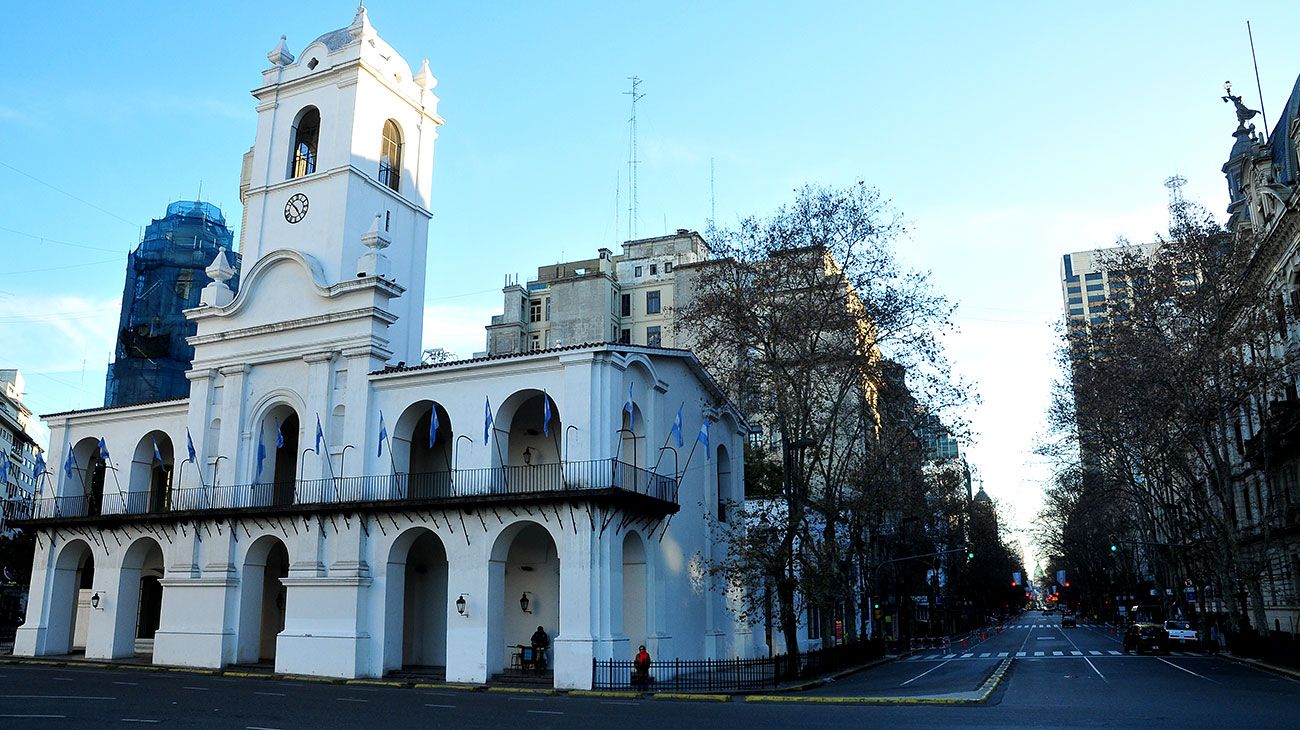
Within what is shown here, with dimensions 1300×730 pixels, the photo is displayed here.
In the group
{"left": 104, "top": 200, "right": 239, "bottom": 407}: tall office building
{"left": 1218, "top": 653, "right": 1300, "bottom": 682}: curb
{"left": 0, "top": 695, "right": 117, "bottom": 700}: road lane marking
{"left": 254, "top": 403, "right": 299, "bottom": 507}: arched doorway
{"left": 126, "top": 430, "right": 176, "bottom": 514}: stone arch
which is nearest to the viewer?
{"left": 0, "top": 695, "right": 117, "bottom": 700}: road lane marking

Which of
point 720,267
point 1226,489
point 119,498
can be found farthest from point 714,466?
point 119,498

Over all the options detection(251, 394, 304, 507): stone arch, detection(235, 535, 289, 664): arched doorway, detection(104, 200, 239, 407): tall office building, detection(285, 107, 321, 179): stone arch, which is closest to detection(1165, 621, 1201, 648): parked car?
detection(235, 535, 289, 664): arched doorway

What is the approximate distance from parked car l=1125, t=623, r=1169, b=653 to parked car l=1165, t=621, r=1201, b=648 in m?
0.36

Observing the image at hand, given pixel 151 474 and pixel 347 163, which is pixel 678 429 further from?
pixel 151 474

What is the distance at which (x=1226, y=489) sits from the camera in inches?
1457

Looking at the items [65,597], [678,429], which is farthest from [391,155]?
[65,597]

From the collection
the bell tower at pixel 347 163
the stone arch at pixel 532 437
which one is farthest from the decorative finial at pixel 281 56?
the stone arch at pixel 532 437

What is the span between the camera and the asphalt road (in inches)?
667

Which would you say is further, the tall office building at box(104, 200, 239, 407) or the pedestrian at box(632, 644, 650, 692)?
the tall office building at box(104, 200, 239, 407)

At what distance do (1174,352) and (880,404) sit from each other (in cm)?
1061

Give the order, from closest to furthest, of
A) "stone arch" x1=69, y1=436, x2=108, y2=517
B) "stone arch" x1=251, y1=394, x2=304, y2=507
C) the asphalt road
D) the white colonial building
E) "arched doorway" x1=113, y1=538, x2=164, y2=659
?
the asphalt road → the white colonial building → "stone arch" x1=251, y1=394, x2=304, y2=507 → "arched doorway" x1=113, y1=538, x2=164, y2=659 → "stone arch" x1=69, y1=436, x2=108, y2=517

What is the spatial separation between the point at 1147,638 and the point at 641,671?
102 ft

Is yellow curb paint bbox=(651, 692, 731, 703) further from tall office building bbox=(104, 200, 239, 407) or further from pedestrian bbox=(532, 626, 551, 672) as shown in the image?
tall office building bbox=(104, 200, 239, 407)

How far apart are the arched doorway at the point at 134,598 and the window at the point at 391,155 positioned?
652 inches
